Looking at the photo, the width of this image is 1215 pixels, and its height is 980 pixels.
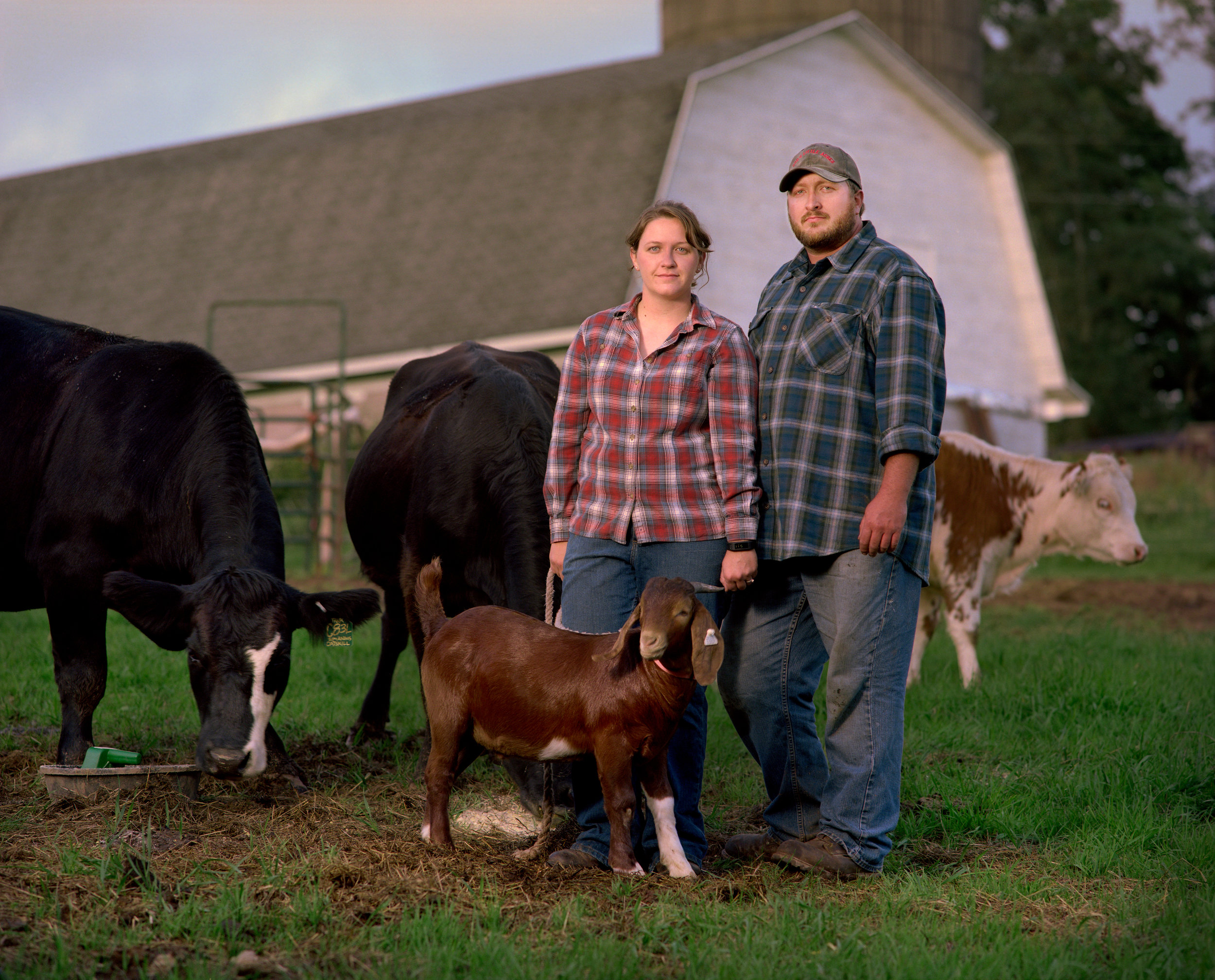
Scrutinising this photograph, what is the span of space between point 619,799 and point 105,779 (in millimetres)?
2057

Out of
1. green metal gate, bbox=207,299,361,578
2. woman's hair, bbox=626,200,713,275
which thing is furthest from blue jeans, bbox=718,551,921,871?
green metal gate, bbox=207,299,361,578

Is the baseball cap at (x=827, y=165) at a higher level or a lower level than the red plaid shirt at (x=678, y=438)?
higher

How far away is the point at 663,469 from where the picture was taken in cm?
394

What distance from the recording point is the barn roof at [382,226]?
52.6 feet

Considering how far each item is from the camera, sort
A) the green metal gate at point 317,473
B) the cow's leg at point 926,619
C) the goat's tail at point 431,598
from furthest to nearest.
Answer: the green metal gate at point 317,473 → the cow's leg at point 926,619 → the goat's tail at point 431,598

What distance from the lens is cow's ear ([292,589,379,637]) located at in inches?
186

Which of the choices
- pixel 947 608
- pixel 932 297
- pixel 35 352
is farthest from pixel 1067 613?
pixel 35 352

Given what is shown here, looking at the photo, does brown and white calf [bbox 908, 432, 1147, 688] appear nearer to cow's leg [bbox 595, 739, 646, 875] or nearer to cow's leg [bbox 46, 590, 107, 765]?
cow's leg [bbox 595, 739, 646, 875]

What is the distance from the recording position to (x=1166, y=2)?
117 ft

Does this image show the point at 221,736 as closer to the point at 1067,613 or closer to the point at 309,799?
Answer: the point at 309,799

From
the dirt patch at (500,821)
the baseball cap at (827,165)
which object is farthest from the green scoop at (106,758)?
the baseball cap at (827,165)

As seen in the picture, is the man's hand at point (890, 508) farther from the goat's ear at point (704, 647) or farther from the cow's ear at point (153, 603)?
the cow's ear at point (153, 603)

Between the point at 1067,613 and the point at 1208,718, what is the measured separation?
532 centimetres

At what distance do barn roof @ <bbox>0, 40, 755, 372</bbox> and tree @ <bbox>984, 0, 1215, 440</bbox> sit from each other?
18.8 metres
